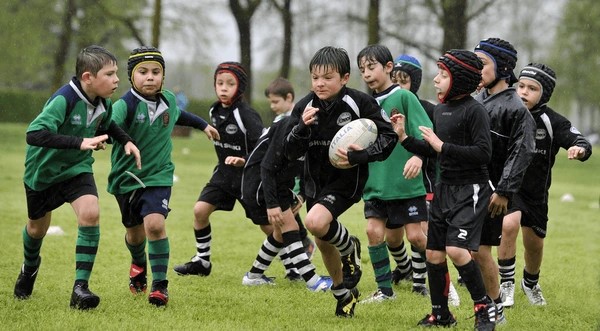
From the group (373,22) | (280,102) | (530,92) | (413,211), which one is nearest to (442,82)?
(530,92)

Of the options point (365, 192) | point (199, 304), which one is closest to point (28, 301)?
point (199, 304)

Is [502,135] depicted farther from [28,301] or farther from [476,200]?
[28,301]

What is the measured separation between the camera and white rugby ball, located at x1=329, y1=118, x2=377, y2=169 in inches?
224

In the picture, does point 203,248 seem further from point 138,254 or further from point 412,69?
point 412,69

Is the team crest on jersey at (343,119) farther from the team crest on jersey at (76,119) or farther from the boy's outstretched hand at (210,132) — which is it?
the team crest on jersey at (76,119)

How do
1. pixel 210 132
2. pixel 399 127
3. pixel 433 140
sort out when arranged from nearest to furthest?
pixel 433 140 → pixel 399 127 → pixel 210 132

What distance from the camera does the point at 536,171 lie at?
23.1 feet

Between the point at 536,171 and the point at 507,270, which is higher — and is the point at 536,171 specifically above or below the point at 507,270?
above

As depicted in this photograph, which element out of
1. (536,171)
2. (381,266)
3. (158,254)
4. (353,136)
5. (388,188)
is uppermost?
(353,136)

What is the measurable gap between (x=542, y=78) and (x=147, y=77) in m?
3.07

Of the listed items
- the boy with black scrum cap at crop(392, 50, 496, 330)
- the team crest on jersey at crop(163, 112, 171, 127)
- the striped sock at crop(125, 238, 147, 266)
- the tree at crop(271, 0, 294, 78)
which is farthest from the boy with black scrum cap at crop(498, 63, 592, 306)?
the tree at crop(271, 0, 294, 78)

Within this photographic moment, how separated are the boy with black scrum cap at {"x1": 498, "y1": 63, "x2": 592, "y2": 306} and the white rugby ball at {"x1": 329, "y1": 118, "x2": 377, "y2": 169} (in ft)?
5.79

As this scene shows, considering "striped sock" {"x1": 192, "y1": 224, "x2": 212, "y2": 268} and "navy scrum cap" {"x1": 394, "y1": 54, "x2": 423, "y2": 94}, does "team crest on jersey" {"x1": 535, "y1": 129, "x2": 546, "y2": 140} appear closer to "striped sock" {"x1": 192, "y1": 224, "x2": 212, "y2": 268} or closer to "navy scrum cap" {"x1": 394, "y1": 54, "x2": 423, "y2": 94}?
"navy scrum cap" {"x1": 394, "y1": 54, "x2": 423, "y2": 94}

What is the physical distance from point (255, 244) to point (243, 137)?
2.67 m
